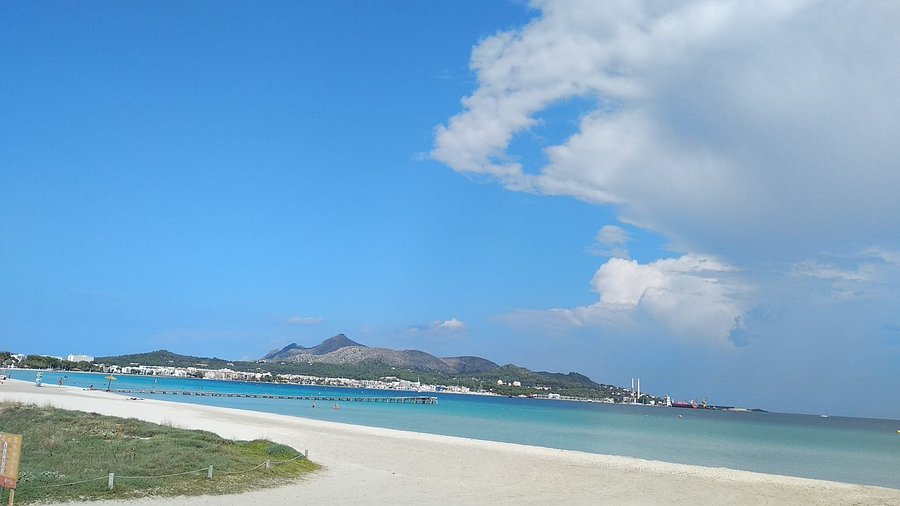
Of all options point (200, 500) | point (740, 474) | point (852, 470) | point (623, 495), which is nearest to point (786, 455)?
point (852, 470)

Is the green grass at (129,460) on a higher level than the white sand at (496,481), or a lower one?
higher

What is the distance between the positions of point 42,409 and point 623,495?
2491 centimetres

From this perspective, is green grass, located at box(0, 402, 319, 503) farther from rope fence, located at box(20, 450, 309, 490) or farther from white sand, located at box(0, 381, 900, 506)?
white sand, located at box(0, 381, 900, 506)

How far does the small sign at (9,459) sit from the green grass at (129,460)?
141cm

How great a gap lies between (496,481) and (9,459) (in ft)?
Answer: 46.8

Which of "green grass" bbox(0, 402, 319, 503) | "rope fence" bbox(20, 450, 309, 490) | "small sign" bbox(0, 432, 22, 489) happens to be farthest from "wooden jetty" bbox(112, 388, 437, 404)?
"small sign" bbox(0, 432, 22, 489)

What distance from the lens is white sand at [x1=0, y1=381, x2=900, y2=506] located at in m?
17.0

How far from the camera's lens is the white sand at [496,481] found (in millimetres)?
16984

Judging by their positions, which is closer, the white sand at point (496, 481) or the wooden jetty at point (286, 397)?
the white sand at point (496, 481)

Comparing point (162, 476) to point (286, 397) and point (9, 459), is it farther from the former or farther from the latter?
point (286, 397)

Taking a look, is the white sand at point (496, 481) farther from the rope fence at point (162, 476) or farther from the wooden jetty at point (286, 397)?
the wooden jetty at point (286, 397)

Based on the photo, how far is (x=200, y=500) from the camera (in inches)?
557

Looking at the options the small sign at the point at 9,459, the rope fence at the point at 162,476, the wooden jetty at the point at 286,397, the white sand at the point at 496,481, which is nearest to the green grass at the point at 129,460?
the rope fence at the point at 162,476

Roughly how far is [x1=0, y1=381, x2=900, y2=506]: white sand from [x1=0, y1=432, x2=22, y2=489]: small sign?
258 centimetres
